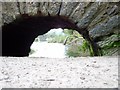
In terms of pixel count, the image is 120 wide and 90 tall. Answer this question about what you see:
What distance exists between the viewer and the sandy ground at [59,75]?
6.39ft

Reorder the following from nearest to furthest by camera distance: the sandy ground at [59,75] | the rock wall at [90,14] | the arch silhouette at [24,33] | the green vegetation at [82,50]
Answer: the sandy ground at [59,75] < the rock wall at [90,14] < the green vegetation at [82,50] < the arch silhouette at [24,33]

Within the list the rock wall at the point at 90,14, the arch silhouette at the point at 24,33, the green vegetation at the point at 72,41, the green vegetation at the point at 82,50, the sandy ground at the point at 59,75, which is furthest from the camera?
the green vegetation at the point at 72,41

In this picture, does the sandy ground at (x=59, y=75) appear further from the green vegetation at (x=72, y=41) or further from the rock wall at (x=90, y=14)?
the green vegetation at (x=72, y=41)

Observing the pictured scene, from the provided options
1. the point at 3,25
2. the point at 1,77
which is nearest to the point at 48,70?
the point at 1,77

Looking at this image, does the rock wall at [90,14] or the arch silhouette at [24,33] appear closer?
the rock wall at [90,14]

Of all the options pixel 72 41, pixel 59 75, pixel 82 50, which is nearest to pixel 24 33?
pixel 82 50

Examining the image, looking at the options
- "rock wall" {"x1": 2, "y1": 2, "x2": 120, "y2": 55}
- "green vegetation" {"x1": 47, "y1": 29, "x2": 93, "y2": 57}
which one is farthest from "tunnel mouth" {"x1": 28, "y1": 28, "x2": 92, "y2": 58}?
"rock wall" {"x1": 2, "y1": 2, "x2": 120, "y2": 55}

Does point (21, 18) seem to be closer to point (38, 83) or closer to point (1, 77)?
point (1, 77)

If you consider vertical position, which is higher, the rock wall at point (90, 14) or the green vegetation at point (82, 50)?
the rock wall at point (90, 14)

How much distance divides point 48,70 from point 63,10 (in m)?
1.83

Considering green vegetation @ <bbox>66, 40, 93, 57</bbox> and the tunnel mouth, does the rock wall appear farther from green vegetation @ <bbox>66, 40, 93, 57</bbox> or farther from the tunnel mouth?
the tunnel mouth

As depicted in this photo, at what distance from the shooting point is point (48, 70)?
2.43 m

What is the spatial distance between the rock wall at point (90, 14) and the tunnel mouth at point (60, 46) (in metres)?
3.90

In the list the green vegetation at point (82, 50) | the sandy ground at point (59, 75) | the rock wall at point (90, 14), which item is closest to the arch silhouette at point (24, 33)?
the green vegetation at point (82, 50)
